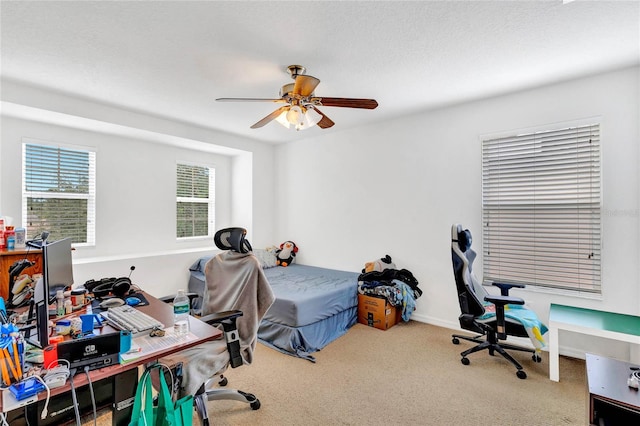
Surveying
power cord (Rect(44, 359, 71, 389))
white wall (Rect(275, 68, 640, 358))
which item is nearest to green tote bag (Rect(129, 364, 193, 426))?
power cord (Rect(44, 359, 71, 389))

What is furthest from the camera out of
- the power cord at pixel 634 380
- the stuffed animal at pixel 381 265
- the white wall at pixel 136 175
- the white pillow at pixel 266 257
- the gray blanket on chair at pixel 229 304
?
the white pillow at pixel 266 257

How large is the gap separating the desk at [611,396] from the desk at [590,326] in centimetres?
73

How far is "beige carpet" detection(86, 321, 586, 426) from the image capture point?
200 centimetres

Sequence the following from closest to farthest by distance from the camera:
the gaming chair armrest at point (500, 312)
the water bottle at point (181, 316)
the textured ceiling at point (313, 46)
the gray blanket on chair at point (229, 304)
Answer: the water bottle at point (181, 316)
the gray blanket on chair at point (229, 304)
the textured ceiling at point (313, 46)
the gaming chair armrest at point (500, 312)

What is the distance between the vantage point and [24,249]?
2184mm

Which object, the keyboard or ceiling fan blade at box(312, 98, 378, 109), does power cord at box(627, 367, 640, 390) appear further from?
the keyboard

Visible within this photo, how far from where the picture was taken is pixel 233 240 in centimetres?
209

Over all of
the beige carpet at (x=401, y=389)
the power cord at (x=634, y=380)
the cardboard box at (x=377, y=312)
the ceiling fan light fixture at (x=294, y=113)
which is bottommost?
the beige carpet at (x=401, y=389)

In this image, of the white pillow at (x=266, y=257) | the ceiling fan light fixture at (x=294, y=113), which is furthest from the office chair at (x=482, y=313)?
the white pillow at (x=266, y=257)

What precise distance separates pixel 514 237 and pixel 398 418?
7.29 feet

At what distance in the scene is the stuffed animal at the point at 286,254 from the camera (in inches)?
196

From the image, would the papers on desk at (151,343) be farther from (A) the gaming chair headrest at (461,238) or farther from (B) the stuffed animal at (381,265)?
(B) the stuffed animal at (381,265)

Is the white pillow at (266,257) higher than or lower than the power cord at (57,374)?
lower

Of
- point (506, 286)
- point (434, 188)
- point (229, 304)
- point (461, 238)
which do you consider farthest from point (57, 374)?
point (434, 188)
